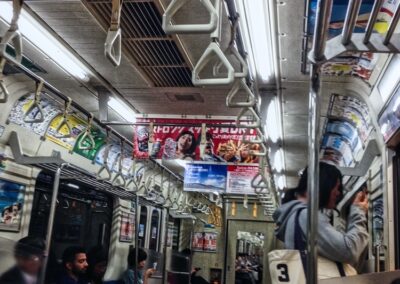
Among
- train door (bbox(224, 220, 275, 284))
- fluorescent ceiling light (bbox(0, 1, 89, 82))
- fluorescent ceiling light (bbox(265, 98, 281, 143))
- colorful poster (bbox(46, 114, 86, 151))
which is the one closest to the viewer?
fluorescent ceiling light (bbox(0, 1, 89, 82))

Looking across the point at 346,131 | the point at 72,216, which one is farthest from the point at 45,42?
the point at 346,131

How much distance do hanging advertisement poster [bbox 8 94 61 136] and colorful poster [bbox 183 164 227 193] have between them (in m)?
3.15

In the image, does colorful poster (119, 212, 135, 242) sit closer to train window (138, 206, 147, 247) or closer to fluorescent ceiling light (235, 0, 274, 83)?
train window (138, 206, 147, 247)

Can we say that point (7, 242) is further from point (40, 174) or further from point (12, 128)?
point (40, 174)

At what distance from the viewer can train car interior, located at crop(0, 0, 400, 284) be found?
2.44 m

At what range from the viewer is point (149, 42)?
4.78 metres

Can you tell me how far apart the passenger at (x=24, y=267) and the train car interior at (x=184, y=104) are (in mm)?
69

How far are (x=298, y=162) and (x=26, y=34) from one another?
6848 mm

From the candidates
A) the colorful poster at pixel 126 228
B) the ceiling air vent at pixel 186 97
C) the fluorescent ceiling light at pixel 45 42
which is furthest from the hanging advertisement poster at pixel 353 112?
the colorful poster at pixel 126 228

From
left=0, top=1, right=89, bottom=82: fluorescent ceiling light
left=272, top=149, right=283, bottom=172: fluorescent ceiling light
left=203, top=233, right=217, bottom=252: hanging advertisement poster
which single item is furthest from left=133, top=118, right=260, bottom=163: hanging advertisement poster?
left=203, top=233, right=217, bottom=252: hanging advertisement poster

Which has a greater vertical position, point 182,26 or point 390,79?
point 390,79

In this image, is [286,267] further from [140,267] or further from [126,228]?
[126,228]

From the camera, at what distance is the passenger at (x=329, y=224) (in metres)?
2.22

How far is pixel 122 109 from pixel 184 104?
3.14 feet
